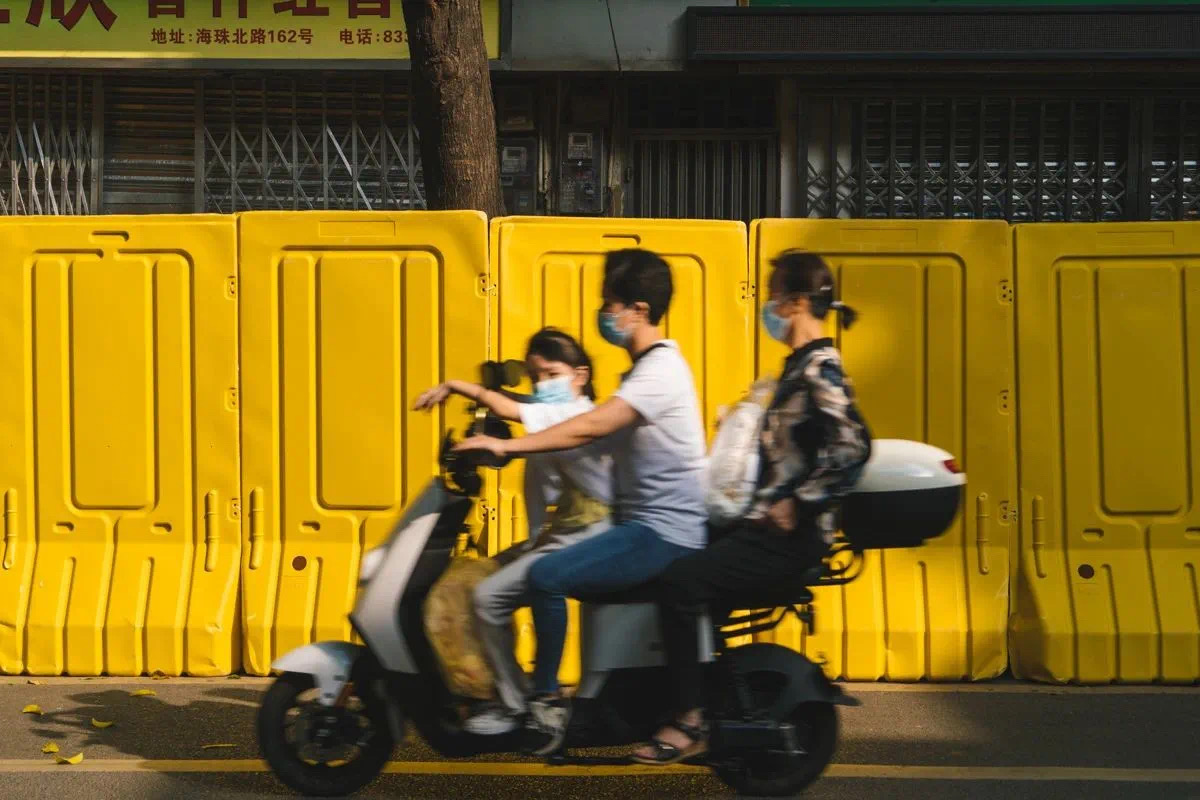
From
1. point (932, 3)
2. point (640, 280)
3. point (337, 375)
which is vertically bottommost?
point (337, 375)

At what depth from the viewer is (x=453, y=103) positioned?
7.52 metres

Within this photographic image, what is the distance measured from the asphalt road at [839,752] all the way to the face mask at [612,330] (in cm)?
143

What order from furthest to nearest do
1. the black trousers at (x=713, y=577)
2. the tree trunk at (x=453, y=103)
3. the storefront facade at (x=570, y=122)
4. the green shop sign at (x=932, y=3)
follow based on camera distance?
the storefront facade at (x=570, y=122), the green shop sign at (x=932, y=3), the tree trunk at (x=453, y=103), the black trousers at (x=713, y=577)

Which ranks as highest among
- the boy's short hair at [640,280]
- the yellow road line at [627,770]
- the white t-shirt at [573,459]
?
the boy's short hair at [640,280]

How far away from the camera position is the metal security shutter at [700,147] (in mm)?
12055

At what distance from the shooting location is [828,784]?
183 inches

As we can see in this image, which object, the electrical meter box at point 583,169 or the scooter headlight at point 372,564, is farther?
the electrical meter box at point 583,169

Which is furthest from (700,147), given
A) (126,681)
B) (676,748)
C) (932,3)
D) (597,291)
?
(676,748)

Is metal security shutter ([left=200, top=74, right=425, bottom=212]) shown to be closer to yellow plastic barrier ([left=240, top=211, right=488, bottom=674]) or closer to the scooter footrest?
yellow plastic barrier ([left=240, top=211, right=488, bottom=674])

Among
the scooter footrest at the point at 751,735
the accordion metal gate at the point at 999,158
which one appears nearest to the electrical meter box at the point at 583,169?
the accordion metal gate at the point at 999,158

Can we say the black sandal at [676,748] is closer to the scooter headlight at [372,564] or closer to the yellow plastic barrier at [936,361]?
the scooter headlight at [372,564]

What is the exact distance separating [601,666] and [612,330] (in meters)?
0.98

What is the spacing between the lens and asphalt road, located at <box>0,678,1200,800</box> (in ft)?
15.1

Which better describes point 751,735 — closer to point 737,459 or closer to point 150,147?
point 737,459
